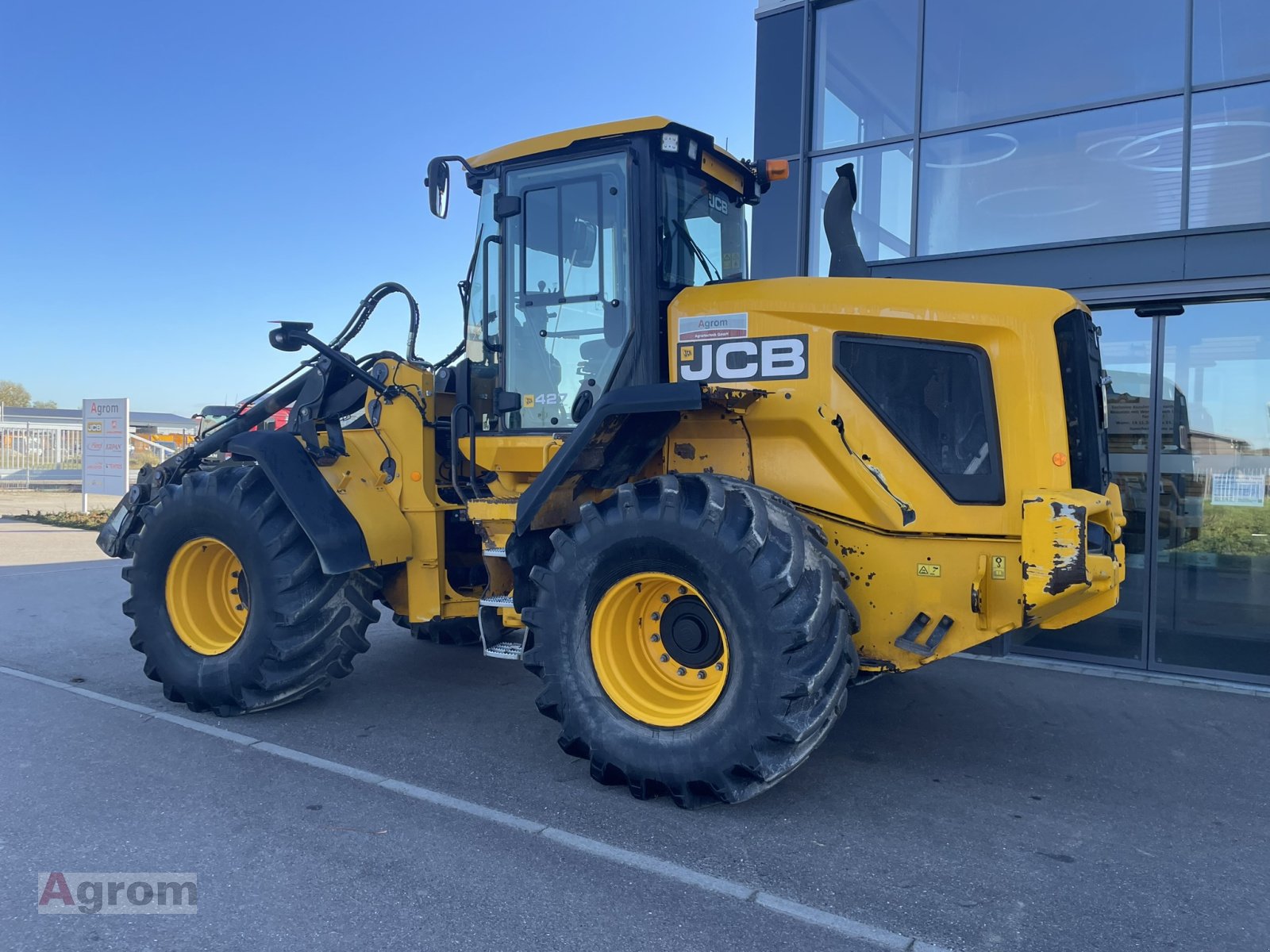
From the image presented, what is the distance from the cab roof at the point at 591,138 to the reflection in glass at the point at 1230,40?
163 inches

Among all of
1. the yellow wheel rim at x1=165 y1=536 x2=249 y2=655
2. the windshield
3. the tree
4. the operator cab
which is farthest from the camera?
the tree

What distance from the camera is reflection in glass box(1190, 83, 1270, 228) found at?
6.61 meters

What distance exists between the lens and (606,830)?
3619 millimetres

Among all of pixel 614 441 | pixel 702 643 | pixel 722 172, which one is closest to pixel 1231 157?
pixel 722 172

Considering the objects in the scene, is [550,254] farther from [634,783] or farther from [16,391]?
[16,391]

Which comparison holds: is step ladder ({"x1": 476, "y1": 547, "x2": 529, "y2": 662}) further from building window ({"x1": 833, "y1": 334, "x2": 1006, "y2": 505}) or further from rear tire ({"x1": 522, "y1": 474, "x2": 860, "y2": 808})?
building window ({"x1": 833, "y1": 334, "x2": 1006, "y2": 505})

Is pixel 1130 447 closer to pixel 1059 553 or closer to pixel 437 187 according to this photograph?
pixel 1059 553

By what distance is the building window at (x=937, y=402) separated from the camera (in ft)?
13.1

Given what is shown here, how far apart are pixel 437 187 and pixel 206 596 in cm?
284

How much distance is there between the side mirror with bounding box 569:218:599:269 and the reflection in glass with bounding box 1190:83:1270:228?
15.7 ft

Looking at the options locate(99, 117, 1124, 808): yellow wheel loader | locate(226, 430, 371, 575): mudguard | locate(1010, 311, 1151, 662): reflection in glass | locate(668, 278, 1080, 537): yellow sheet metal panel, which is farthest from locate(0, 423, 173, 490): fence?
locate(668, 278, 1080, 537): yellow sheet metal panel

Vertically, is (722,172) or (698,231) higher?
(722,172)

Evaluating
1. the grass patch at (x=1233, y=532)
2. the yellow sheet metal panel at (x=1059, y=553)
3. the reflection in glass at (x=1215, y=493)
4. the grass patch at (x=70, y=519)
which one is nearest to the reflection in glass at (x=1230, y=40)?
the reflection in glass at (x=1215, y=493)

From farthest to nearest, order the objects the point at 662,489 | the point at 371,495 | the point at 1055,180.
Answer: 1. the point at 1055,180
2. the point at 371,495
3. the point at 662,489
